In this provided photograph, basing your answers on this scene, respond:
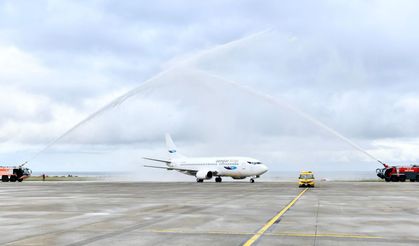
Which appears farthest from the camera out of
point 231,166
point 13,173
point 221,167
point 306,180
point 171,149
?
point 171,149

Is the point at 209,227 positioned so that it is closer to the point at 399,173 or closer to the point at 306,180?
the point at 306,180

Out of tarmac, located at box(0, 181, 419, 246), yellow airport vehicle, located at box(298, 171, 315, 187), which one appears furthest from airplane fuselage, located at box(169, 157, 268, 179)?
tarmac, located at box(0, 181, 419, 246)

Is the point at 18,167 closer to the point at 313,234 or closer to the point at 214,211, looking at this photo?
the point at 214,211

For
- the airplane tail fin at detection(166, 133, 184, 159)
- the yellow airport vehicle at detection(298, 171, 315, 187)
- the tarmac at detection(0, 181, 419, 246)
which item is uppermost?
the airplane tail fin at detection(166, 133, 184, 159)

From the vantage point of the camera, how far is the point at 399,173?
74812 millimetres

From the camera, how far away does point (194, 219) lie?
725 inches

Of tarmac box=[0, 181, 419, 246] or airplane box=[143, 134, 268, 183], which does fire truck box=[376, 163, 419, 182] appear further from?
tarmac box=[0, 181, 419, 246]

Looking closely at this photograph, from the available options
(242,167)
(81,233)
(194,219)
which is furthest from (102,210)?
(242,167)

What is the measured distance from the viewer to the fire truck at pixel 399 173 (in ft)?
243

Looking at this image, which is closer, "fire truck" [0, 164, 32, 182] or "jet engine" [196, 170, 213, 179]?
"jet engine" [196, 170, 213, 179]

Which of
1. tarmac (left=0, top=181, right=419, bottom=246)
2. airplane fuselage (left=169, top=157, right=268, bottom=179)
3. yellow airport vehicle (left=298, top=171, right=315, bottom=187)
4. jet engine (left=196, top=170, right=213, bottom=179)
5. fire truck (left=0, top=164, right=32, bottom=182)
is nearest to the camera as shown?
tarmac (left=0, top=181, right=419, bottom=246)

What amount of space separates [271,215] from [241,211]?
2.34m

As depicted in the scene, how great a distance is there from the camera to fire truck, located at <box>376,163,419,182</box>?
7412 cm

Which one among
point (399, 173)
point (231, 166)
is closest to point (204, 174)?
point (231, 166)
